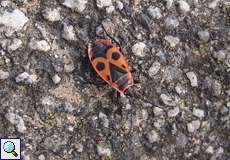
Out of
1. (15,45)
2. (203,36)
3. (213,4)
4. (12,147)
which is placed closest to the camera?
(12,147)

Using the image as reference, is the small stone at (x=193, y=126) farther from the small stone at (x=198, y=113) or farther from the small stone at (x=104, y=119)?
the small stone at (x=104, y=119)

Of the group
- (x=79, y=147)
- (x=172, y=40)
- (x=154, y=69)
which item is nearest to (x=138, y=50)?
(x=154, y=69)

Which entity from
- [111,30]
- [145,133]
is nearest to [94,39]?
[111,30]

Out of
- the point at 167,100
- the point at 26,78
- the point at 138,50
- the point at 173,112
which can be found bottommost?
the point at 173,112

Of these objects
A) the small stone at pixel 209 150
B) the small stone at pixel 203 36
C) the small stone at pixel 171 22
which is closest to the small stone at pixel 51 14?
the small stone at pixel 171 22

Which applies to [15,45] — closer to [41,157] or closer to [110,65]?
[110,65]

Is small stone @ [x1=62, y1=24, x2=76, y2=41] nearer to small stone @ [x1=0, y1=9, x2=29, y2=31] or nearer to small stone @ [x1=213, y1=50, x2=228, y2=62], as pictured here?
small stone @ [x1=0, y1=9, x2=29, y2=31]
